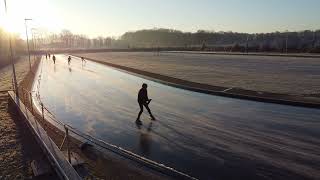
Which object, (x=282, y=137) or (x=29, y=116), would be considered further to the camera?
(x=29, y=116)

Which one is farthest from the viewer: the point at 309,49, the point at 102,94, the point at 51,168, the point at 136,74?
the point at 309,49

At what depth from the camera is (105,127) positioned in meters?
17.4

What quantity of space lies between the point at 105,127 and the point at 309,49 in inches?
2916

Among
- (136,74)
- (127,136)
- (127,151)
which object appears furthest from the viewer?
(136,74)

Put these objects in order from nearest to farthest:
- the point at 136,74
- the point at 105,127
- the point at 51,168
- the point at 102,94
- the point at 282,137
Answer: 1. the point at 51,168
2. the point at 282,137
3. the point at 105,127
4. the point at 102,94
5. the point at 136,74

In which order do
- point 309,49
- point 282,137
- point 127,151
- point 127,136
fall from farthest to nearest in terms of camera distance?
1. point 309,49
2. point 127,136
3. point 282,137
4. point 127,151

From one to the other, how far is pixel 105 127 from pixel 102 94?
12.5 meters

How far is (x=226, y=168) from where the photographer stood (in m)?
11.2

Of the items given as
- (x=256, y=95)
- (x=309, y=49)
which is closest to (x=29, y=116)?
(x=256, y=95)

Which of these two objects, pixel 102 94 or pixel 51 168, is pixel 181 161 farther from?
pixel 102 94

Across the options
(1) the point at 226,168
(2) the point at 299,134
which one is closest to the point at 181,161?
(1) the point at 226,168

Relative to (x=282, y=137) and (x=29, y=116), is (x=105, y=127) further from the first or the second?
(x=282, y=137)

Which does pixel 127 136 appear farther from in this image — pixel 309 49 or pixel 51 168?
pixel 309 49

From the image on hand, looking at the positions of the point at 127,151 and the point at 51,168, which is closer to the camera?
the point at 51,168
